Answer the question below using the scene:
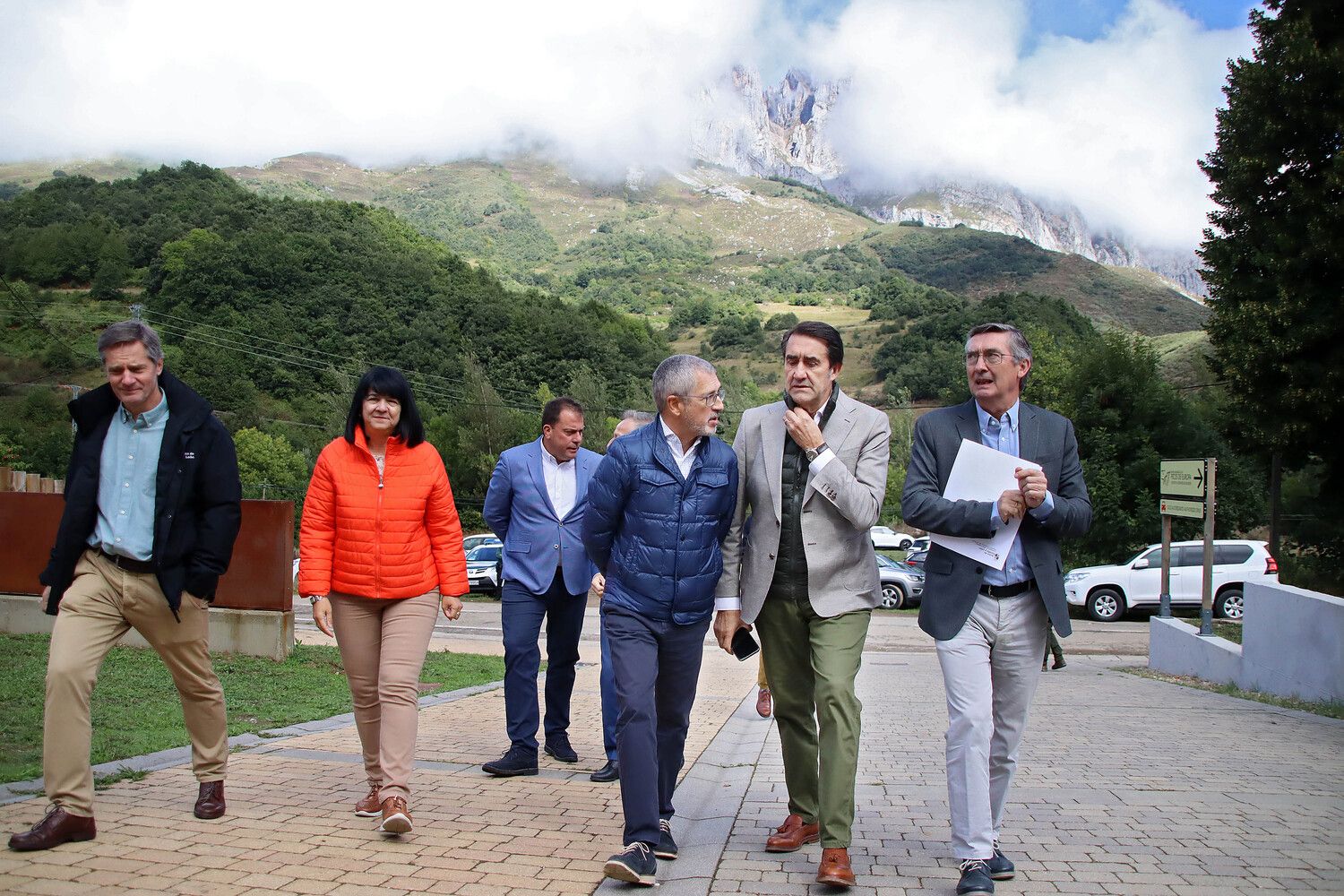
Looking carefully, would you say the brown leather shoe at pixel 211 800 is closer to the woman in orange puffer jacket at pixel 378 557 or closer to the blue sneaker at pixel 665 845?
the woman in orange puffer jacket at pixel 378 557


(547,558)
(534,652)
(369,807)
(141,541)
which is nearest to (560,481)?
→ (547,558)

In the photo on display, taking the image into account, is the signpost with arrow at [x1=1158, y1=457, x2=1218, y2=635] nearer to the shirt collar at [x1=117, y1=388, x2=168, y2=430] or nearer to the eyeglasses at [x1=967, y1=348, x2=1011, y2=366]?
the eyeglasses at [x1=967, y1=348, x2=1011, y2=366]

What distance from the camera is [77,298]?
67.8 m

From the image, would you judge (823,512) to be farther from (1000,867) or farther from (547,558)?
(547,558)

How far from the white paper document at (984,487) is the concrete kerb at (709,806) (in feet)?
5.17

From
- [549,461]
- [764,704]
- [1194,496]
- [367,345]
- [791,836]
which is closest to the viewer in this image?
[791,836]

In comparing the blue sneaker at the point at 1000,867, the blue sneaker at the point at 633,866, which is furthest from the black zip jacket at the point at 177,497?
the blue sneaker at the point at 1000,867

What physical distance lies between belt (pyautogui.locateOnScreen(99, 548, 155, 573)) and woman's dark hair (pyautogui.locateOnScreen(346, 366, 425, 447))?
3.21 feet

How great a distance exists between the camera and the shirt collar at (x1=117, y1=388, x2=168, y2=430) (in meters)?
4.64

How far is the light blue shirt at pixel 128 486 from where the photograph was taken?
4.52 m

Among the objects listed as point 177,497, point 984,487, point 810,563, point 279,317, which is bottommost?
point 810,563

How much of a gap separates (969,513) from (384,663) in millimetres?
2558

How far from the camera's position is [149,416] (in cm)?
465

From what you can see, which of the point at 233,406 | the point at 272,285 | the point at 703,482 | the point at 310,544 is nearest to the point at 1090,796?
the point at 703,482
